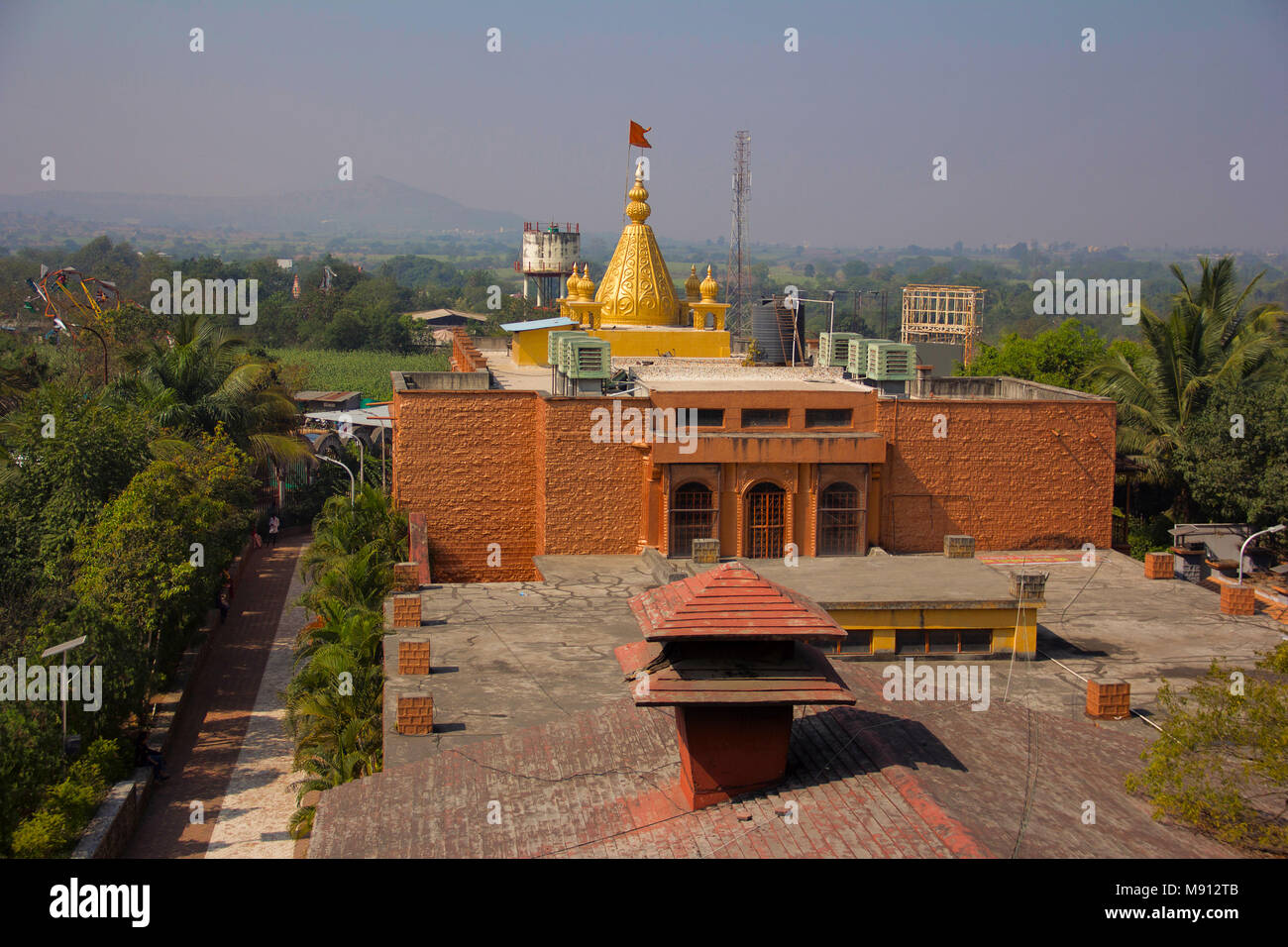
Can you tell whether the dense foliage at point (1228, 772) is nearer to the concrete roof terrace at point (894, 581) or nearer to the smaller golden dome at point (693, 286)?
the concrete roof terrace at point (894, 581)

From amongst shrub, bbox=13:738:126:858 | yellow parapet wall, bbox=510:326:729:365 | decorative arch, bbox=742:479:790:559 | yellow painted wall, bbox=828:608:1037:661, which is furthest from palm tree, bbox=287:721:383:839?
yellow parapet wall, bbox=510:326:729:365

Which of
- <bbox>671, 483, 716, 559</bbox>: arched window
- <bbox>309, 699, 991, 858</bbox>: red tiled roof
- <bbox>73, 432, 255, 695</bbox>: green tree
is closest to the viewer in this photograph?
<bbox>309, 699, 991, 858</bbox>: red tiled roof

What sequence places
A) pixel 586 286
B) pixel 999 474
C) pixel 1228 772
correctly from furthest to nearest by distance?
pixel 586 286, pixel 999 474, pixel 1228 772

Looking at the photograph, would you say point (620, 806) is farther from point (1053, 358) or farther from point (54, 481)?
point (1053, 358)

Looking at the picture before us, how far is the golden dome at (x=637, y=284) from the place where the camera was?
40.3m

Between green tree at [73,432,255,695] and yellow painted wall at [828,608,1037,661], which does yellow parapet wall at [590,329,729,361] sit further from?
yellow painted wall at [828,608,1037,661]

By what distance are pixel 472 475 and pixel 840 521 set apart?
27.9ft

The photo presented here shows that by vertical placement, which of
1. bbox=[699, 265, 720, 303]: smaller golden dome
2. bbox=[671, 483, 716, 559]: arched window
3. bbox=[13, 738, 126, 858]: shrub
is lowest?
bbox=[13, 738, 126, 858]: shrub

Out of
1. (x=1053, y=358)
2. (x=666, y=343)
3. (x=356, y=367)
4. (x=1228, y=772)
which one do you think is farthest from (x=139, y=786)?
(x=356, y=367)

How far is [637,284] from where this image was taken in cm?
4031

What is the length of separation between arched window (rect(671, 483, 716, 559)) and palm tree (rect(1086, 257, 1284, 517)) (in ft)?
48.2

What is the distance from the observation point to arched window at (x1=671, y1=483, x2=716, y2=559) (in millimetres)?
29062
